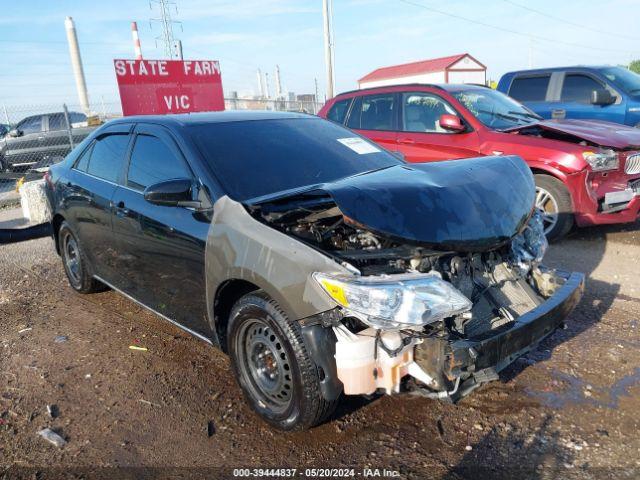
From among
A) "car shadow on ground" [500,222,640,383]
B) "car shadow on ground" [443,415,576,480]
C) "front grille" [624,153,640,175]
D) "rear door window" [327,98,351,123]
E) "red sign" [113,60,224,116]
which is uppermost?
"red sign" [113,60,224,116]

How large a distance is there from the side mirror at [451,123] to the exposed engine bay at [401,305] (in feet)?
11.4

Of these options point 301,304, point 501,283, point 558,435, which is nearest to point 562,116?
point 501,283

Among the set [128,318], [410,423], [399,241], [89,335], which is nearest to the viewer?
[399,241]

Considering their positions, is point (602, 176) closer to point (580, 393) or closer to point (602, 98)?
point (602, 98)

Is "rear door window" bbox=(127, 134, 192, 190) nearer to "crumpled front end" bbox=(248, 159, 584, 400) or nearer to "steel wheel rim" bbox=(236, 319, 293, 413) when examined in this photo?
"crumpled front end" bbox=(248, 159, 584, 400)

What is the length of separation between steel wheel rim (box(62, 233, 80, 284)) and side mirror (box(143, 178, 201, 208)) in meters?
2.38

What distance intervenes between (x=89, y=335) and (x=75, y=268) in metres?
1.11

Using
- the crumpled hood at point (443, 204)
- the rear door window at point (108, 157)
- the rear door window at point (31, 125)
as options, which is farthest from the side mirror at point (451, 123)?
the rear door window at point (31, 125)

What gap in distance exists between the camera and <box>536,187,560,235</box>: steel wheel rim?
5543 millimetres

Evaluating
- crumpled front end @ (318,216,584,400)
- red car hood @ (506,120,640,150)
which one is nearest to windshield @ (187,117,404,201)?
crumpled front end @ (318,216,584,400)

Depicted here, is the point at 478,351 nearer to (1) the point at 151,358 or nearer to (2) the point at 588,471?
(2) the point at 588,471

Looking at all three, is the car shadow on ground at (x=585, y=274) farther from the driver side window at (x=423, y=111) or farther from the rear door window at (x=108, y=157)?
the rear door window at (x=108, y=157)

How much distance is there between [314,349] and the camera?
242 cm

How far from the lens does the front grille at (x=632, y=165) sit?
550cm
